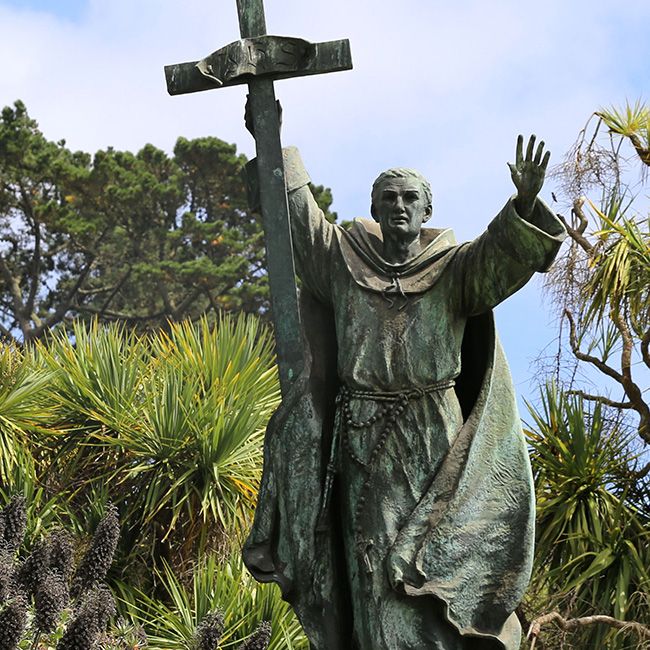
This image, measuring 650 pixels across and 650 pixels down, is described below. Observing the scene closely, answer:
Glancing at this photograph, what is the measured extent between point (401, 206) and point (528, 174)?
0.60 metres

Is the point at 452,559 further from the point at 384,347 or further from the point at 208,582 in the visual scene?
the point at 208,582

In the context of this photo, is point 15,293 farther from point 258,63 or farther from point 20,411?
point 258,63

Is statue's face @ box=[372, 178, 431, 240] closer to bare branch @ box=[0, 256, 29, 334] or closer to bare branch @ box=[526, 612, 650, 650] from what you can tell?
bare branch @ box=[526, 612, 650, 650]

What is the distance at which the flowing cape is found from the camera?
610 centimetres

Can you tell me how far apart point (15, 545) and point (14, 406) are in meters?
4.46

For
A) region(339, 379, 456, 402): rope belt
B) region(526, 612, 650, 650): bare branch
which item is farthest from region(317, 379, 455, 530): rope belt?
region(526, 612, 650, 650): bare branch

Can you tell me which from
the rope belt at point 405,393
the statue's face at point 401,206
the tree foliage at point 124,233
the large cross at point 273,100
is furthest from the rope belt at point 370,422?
the tree foliage at point 124,233

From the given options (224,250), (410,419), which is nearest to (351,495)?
(410,419)

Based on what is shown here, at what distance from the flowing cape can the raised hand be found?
436 millimetres

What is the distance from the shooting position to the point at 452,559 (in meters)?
6.10

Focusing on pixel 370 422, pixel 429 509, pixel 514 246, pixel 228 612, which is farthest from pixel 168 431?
pixel 514 246

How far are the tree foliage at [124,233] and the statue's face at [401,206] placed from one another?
2249cm

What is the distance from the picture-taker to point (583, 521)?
1476 centimetres

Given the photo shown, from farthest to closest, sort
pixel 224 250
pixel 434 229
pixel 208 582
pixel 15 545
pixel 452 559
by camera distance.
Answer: pixel 224 250 < pixel 208 582 < pixel 15 545 < pixel 434 229 < pixel 452 559
